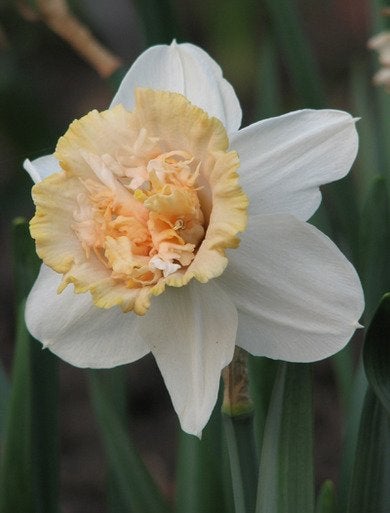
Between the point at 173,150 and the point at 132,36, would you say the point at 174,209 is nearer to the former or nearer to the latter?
the point at 173,150

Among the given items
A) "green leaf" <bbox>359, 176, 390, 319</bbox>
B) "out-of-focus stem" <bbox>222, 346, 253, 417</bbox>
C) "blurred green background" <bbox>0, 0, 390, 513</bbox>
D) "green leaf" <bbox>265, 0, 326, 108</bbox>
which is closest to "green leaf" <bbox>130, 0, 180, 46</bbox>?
"blurred green background" <bbox>0, 0, 390, 513</bbox>

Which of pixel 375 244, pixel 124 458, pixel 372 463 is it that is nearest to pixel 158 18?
pixel 375 244

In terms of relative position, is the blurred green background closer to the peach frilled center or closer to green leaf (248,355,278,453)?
green leaf (248,355,278,453)

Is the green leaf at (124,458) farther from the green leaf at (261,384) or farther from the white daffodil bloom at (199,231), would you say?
the white daffodil bloom at (199,231)

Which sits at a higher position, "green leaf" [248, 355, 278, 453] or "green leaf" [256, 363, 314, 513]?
"green leaf" [256, 363, 314, 513]

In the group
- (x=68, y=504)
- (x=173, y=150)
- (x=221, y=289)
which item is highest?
(x=173, y=150)

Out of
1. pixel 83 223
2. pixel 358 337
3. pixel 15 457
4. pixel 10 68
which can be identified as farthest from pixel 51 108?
pixel 83 223
